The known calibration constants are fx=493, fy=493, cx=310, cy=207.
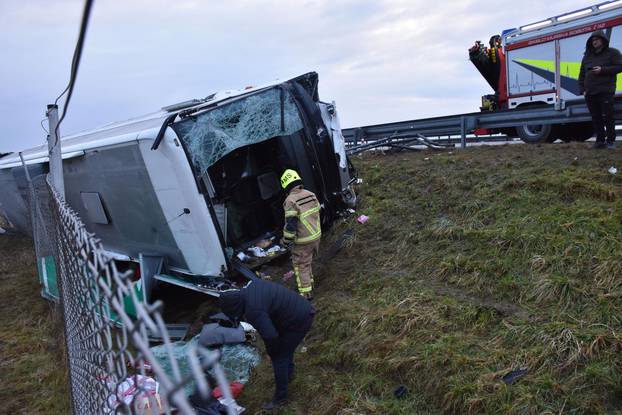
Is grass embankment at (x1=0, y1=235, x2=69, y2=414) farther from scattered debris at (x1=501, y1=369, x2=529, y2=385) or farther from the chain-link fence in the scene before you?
scattered debris at (x1=501, y1=369, x2=529, y2=385)

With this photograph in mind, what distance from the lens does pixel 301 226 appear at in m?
5.54

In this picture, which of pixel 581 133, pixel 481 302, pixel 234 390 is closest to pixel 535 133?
pixel 581 133

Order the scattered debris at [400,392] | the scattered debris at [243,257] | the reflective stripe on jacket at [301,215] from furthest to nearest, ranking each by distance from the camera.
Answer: the scattered debris at [243,257] → the reflective stripe on jacket at [301,215] → the scattered debris at [400,392]

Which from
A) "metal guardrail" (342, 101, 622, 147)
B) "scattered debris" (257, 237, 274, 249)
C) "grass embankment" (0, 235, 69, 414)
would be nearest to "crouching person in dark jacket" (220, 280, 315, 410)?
"grass embankment" (0, 235, 69, 414)

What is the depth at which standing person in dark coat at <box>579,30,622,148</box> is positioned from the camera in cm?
625

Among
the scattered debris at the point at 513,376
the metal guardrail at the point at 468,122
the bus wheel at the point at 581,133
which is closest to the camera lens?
the scattered debris at the point at 513,376

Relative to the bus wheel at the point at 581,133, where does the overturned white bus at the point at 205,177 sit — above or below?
above

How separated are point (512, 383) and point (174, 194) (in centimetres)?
364

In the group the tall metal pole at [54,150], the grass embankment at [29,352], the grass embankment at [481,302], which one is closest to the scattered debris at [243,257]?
the grass embankment at [481,302]

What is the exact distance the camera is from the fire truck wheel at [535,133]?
27.9 feet

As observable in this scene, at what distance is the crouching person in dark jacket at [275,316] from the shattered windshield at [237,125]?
1891 mm

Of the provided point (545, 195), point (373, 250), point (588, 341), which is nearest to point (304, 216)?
point (373, 250)

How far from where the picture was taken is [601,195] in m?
5.07

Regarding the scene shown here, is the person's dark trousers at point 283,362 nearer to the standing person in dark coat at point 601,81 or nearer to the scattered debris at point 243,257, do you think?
the scattered debris at point 243,257
